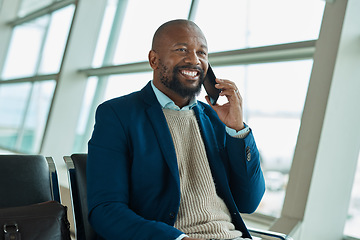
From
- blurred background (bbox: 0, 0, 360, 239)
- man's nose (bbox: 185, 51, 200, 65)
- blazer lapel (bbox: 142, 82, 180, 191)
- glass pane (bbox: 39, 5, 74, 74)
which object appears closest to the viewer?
blazer lapel (bbox: 142, 82, 180, 191)

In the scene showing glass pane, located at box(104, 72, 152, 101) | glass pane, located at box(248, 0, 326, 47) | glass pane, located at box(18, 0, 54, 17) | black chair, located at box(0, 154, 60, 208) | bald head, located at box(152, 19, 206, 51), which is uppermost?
glass pane, located at box(18, 0, 54, 17)

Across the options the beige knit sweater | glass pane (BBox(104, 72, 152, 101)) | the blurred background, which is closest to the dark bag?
the beige knit sweater

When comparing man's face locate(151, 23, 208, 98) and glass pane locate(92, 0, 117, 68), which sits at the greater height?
glass pane locate(92, 0, 117, 68)

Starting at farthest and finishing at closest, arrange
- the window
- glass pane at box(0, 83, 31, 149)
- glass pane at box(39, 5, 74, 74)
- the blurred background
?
1. glass pane at box(0, 83, 31, 149)
2. the window
3. glass pane at box(39, 5, 74, 74)
4. the blurred background

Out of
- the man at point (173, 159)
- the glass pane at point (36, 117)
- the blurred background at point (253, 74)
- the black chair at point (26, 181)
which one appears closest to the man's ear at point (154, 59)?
the man at point (173, 159)

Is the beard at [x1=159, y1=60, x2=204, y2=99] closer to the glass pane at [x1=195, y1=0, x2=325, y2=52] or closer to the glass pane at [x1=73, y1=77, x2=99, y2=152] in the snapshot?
the glass pane at [x1=195, y1=0, x2=325, y2=52]

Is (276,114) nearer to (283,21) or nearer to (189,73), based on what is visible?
(283,21)

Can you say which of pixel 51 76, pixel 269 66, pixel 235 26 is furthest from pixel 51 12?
pixel 269 66

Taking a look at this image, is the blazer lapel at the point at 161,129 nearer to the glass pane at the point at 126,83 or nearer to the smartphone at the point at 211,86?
the smartphone at the point at 211,86

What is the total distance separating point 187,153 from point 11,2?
9.04 meters

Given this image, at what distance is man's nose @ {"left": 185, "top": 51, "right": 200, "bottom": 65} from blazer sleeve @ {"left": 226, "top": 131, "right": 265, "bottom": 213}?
34 cm

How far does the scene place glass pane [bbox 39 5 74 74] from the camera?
23.6ft

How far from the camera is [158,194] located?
60.5 inches

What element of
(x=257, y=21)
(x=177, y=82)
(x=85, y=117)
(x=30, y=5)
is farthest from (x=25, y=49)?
(x=177, y=82)
